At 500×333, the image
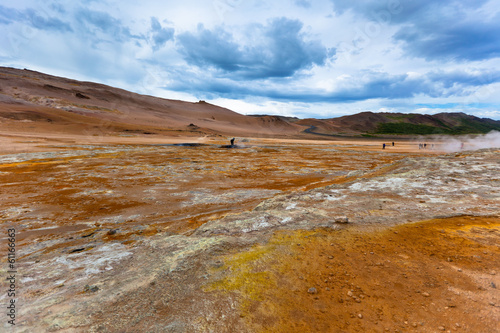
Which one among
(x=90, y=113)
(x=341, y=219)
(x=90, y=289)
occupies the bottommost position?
(x=90, y=289)

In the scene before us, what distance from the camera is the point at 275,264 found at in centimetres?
369

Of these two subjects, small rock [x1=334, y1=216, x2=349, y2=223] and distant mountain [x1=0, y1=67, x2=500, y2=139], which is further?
distant mountain [x1=0, y1=67, x2=500, y2=139]

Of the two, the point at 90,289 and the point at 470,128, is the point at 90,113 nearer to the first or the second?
the point at 90,289

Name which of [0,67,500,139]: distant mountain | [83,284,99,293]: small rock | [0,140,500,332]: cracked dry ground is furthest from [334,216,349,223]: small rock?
[0,67,500,139]: distant mountain

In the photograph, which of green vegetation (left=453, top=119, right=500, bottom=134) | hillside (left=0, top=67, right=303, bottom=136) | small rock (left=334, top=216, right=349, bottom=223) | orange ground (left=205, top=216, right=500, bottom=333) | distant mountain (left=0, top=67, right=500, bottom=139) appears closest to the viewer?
orange ground (left=205, top=216, right=500, bottom=333)

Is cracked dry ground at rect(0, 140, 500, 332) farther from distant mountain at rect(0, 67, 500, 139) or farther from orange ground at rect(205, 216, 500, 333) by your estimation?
distant mountain at rect(0, 67, 500, 139)

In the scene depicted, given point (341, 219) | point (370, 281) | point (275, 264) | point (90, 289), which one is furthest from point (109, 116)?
point (370, 281)

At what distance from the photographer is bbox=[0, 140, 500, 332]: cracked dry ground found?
8.61 feet

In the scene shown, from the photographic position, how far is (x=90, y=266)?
3975 mm

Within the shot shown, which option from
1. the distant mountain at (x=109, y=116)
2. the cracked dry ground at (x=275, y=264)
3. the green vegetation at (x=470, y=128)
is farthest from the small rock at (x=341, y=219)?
the green vegetation at (x=470, y=128)

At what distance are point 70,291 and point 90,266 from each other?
2.70ft

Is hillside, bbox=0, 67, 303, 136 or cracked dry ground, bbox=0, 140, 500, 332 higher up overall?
hillside, bbox=0, 67, 303, 136

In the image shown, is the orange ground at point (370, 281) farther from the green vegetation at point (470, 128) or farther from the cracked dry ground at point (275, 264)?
the green vegetation at point (470, 128)

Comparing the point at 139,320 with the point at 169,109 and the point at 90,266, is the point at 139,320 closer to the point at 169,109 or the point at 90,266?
the point at 90,266
